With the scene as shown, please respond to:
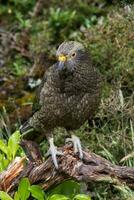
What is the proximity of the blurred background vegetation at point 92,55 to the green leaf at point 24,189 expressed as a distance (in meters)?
0.42

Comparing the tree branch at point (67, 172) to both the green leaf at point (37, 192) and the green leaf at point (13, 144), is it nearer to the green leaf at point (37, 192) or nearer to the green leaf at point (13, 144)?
the green leaf at point (37, 192)

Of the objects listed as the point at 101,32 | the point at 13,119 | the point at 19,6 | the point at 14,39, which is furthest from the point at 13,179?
the point at 19,6

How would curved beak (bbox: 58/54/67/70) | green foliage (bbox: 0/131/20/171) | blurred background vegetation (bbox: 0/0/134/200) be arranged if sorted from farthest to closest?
blurred background vegetation (bbox: 0/0/134/200) < green foliage (bbox: 0/131/20/171) < curved beak (bbox: 58/54/67/70)

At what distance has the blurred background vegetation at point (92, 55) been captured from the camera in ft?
20.1

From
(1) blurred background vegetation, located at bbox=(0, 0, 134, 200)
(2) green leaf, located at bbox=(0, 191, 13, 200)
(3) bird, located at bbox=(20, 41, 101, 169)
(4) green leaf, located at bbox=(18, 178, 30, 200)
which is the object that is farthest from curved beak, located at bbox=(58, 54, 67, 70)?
(2) green leaf, located at bbox=(0, 191, 13, 200)

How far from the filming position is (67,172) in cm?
518

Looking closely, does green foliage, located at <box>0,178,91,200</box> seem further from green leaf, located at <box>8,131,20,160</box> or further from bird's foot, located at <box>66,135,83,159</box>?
green leaf, located at <box>8,131,20,160</box>

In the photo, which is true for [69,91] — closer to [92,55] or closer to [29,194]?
[29,194]

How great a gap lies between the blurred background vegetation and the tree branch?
0.48ft

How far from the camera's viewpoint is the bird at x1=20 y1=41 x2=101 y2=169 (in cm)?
528

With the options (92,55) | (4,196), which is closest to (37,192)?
(4,196)

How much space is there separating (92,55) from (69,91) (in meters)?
1.85

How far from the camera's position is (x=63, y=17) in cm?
878

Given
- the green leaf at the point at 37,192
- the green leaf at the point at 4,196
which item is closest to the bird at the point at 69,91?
the green leaf at the point at 37,192
